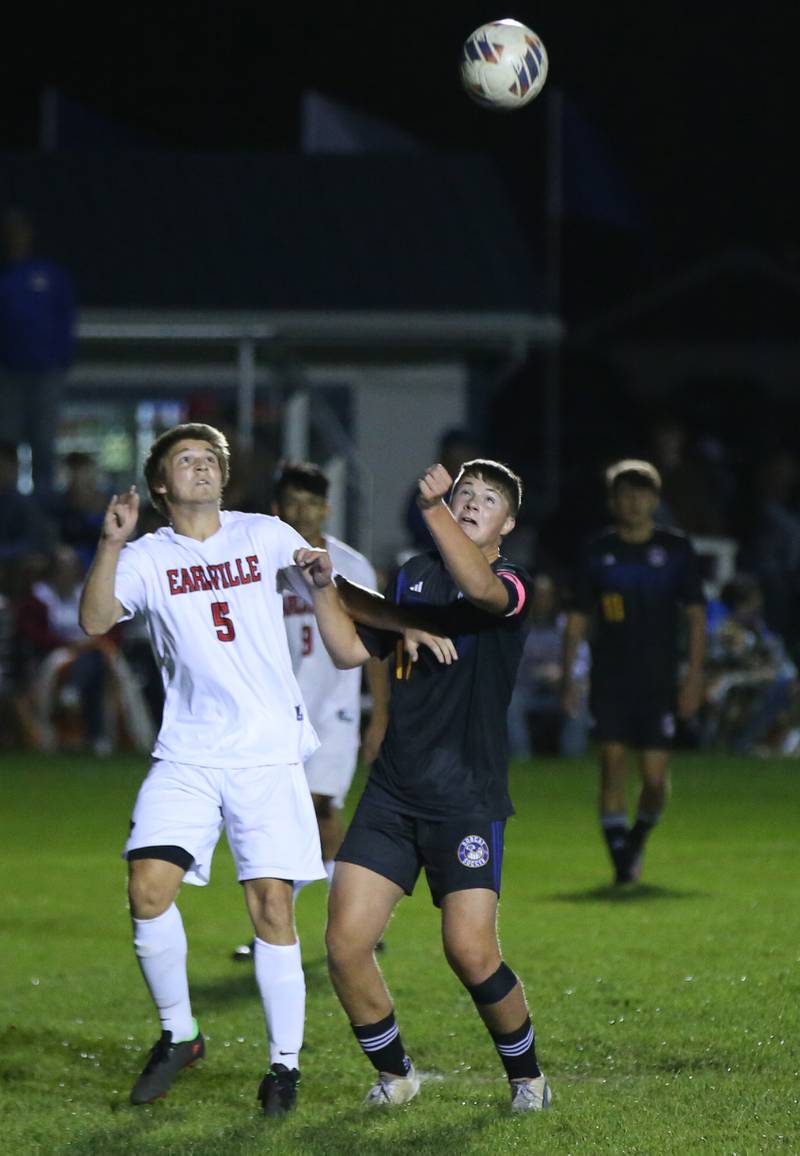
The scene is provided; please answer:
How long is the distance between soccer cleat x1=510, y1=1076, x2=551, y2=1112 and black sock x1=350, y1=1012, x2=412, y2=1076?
14.6 inches

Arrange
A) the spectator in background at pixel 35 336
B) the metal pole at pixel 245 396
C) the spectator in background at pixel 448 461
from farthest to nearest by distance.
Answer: the metal pole at pixel 245 396, the spectator in background at pixel 35 336, the spectator in background at pixel 448 461

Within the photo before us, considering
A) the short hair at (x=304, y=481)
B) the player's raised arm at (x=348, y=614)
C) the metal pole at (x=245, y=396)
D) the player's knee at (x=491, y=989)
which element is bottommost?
the player's knee at (x=491, y=989)

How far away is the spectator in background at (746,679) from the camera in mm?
18328

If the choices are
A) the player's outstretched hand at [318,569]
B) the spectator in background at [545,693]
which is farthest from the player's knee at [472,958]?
the spectator in background at [545,693]

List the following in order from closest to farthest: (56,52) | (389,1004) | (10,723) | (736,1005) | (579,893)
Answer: (389,1004), (736,1005), (579,893), (10,723), (56,52)

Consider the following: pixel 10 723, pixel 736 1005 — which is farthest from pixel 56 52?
pixel 736 1005

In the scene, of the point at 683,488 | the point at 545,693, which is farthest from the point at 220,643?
the point at 683,488

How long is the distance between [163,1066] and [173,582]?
62.1 inches

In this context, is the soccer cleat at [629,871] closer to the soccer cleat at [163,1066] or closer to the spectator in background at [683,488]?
the soccer cleat at [163,1066]

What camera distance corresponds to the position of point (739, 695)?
18922 mm

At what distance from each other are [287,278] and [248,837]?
53.0 feet

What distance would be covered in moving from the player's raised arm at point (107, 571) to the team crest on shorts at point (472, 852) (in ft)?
4.37

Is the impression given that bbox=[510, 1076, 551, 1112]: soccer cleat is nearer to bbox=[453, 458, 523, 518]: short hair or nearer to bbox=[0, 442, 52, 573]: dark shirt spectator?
bbox=[453, 458, 523, 518]: short hair

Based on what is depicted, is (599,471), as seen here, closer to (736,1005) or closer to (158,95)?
(736,1005)
